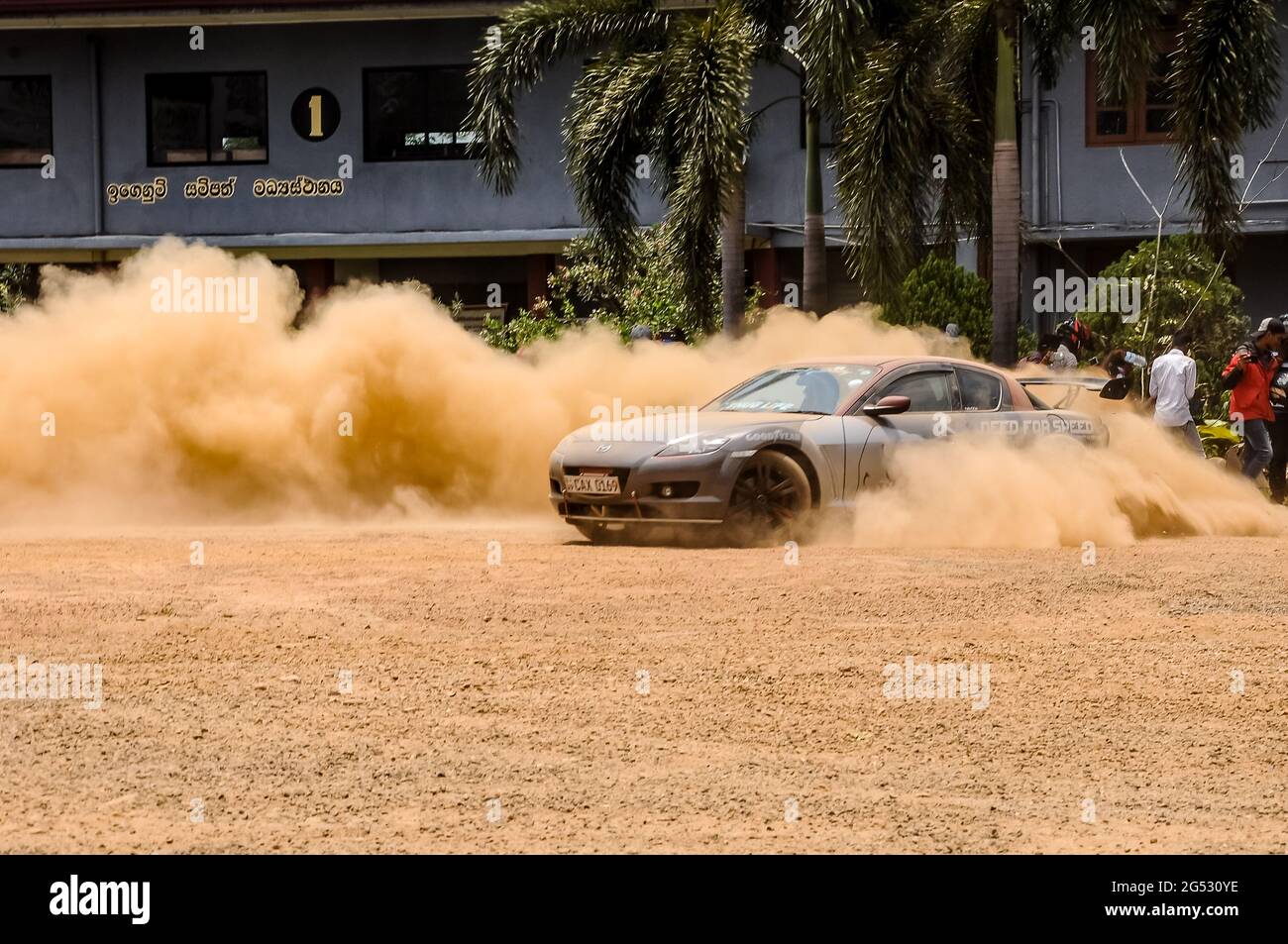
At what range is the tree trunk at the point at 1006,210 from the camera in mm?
19031

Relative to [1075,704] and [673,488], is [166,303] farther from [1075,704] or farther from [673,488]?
[1075,704]

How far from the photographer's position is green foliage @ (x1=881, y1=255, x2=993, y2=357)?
22.2m

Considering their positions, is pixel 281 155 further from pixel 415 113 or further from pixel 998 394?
pixel 998 394

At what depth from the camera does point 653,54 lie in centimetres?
1991

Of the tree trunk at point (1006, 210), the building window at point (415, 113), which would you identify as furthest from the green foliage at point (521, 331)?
the building window at point (415, 113)

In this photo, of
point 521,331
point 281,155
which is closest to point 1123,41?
point 521,331

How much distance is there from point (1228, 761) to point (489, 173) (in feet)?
48.0

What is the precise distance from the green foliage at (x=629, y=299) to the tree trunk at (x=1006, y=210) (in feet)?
9.91

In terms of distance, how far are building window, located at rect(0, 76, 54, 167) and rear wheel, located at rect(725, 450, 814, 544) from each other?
21.9 m
